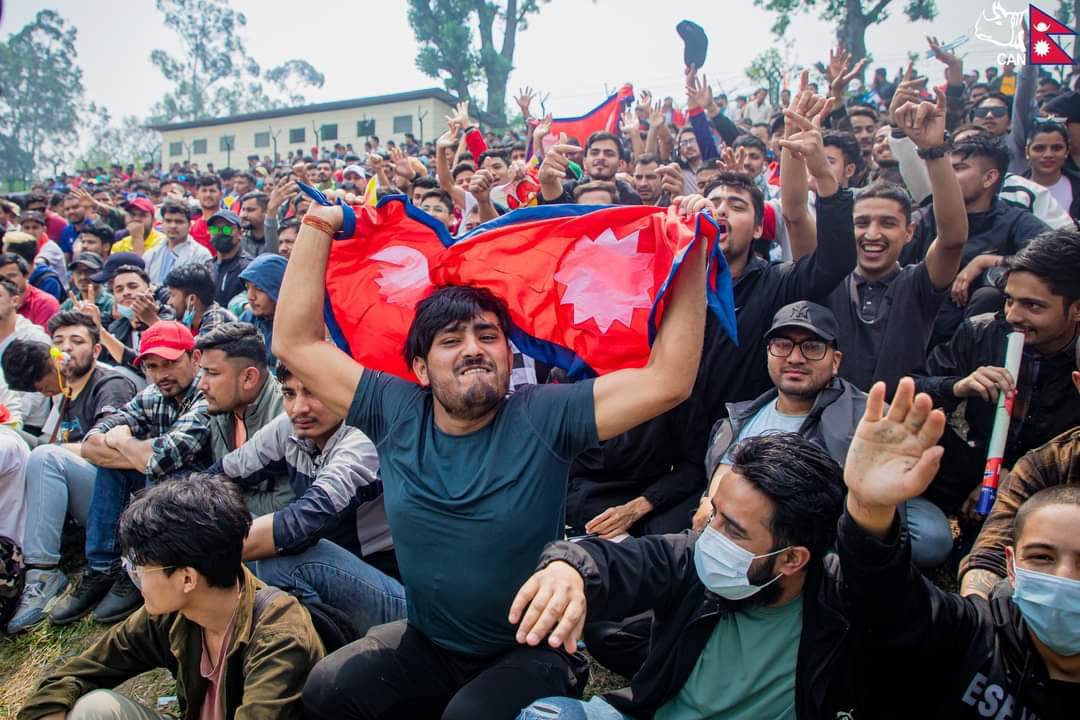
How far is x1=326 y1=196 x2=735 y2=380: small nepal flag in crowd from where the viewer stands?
2939 millimetres

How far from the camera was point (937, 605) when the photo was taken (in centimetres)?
213

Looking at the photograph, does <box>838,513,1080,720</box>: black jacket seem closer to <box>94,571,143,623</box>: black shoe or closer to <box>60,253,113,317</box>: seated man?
<box>94,571,143,623</box>: black shoe

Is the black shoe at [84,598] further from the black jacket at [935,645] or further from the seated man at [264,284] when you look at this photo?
the black jacket at [935,645]

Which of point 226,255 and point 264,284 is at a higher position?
point 226,255

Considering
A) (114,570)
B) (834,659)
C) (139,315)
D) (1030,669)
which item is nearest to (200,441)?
(114,570)

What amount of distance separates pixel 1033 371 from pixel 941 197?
2.95 feet

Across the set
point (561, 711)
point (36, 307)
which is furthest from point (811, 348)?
point (36, 307)

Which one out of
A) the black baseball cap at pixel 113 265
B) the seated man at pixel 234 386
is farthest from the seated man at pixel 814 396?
the black baseball cap at pixel 113 265

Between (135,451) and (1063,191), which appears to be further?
(1063,191)

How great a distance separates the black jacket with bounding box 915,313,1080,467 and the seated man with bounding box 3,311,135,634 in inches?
183

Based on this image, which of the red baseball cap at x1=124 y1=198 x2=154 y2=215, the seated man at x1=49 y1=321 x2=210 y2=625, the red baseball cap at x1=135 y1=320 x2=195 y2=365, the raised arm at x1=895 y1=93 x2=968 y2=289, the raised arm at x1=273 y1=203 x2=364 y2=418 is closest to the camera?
the raised arm at x1=273 y1=203 x2=364 y2=418

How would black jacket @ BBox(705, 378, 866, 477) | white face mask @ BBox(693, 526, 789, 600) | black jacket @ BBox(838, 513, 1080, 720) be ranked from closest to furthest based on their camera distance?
1. black jacket @ BBox(838, 513, 1080, 720)
2. white face mask @ BBox(693, 526, 789, 600)
3. black jacket @ BBox(705, 378, 866, 477)

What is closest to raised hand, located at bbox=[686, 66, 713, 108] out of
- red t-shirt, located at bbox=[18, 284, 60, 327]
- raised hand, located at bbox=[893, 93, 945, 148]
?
raised hand, located at bbox=[893, 93, 945, 148]

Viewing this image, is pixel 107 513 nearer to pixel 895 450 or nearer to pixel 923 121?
pixel 895 450
